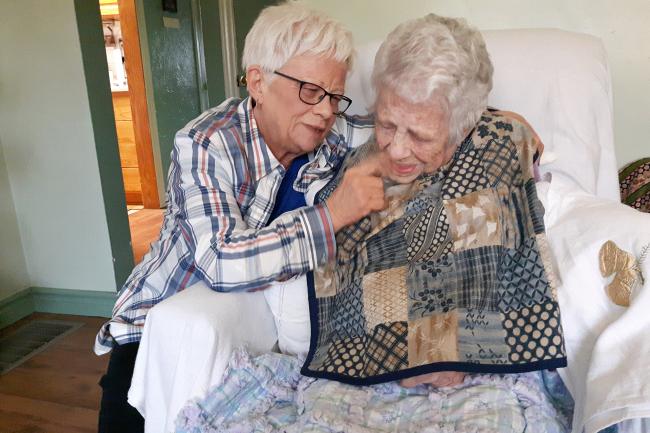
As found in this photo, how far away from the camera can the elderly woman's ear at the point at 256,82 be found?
→ 1120mm

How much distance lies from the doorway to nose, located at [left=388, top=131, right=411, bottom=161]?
2370 mm

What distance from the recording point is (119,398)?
3.77ft

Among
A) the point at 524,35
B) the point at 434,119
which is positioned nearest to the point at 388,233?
the point at 434,119

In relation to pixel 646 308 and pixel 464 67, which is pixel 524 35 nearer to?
pixel 464 67

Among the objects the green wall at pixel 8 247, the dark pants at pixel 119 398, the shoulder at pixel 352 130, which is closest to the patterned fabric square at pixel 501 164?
the shoulder at pixel 352 130

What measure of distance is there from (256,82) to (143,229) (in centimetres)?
273

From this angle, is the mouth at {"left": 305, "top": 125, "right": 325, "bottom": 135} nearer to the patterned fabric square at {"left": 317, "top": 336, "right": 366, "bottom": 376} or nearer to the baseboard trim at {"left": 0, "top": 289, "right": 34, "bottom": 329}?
the patterned fabric square at {"left": 317, "top": 336, "right": 366, "bottom": 376}

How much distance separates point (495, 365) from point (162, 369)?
62 centimetres

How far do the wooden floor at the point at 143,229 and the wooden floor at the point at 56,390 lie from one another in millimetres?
970

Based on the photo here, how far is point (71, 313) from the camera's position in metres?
2.43

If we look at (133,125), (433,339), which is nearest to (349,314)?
(433,339)

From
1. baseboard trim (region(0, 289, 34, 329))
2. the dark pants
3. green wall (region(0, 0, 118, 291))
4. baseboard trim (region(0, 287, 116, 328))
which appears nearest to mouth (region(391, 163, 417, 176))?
the dark pants

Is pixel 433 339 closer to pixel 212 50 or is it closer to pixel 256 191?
pixel 256 191

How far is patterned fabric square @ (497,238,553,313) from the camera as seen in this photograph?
93cm
